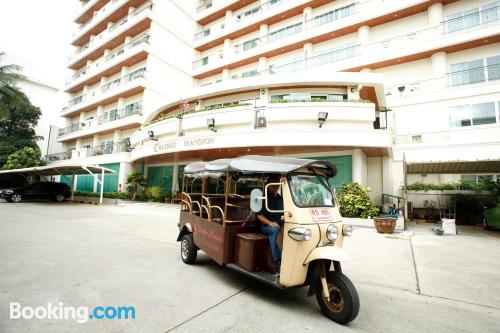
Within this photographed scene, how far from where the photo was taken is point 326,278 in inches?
139

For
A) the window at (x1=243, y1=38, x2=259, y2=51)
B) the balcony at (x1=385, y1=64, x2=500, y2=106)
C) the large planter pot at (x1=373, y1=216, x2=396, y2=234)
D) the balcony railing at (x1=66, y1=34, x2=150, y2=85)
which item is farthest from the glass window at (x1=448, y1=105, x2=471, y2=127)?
the balcony railing at (x1=66, y1=34, x2=150, y2=85)

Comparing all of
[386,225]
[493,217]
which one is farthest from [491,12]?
[386,225]

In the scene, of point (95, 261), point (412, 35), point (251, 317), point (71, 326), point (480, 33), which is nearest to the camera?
point (71, 326)

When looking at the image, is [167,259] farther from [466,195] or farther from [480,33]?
[480,33]

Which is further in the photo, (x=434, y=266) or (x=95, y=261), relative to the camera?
(x=434, y=266)

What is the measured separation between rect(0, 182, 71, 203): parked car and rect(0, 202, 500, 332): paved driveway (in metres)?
15.6

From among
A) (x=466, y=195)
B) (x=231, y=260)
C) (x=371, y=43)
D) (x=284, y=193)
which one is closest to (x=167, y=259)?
(x=231, y=260)

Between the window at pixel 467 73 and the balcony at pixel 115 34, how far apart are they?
26.9 m

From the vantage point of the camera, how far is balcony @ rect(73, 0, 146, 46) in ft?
97.9

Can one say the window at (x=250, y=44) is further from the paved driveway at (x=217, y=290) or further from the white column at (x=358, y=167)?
the paved driveway at (x=217, y=290)

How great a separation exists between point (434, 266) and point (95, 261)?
7564 millimetres

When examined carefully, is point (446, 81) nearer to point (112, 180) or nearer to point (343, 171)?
point (343, 171)

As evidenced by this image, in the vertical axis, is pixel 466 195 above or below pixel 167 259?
above

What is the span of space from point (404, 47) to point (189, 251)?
19723 millimetres
